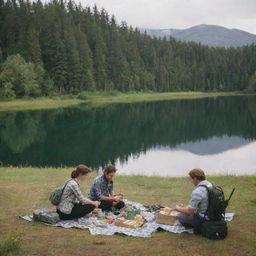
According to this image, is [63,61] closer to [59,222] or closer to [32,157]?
[32,157]

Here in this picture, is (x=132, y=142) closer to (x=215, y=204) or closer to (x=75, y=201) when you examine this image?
(x=75, y=201)

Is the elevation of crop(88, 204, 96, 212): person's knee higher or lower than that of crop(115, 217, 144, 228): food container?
higher

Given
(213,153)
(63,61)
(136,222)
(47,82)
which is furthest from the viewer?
(63,61)

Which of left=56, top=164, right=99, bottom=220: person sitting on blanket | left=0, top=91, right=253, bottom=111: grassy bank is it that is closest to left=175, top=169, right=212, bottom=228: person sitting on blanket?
left=56, top=164, right=99, bottom=220: person sitting on blanket

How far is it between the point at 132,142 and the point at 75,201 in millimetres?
27725

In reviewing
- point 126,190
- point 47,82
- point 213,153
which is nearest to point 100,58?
point 47,82

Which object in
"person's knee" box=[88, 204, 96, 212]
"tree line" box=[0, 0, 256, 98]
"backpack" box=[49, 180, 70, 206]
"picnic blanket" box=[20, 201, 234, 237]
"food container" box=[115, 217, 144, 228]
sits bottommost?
"picnic blanket" box=[20, 201, 234, 237]

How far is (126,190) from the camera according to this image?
13.6m

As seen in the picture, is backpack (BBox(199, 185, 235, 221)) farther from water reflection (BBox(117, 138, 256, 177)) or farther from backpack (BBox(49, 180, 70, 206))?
water reflection (BBox(117, 138, 256, 177))

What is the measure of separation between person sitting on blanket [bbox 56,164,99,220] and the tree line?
59.9 meters

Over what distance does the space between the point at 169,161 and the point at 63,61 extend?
64.8 metres

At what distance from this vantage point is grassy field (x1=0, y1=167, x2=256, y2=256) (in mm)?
7345

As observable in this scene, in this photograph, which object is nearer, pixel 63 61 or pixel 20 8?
pixel 63 61

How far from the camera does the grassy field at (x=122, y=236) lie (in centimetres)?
735
